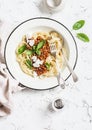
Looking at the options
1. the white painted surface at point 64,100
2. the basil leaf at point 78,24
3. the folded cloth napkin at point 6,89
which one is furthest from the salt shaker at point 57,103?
the basil leaf at point 78,24

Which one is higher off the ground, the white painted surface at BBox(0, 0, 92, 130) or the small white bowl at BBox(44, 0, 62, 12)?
the small white bowl at BBox(44, 0, 62, 12)

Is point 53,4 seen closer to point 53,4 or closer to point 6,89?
point 53,4

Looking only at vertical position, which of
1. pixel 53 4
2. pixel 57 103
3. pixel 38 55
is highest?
pixel 53 4

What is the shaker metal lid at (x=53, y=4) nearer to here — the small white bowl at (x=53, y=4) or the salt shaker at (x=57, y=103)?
the small white bowl at (x=53, y=4)

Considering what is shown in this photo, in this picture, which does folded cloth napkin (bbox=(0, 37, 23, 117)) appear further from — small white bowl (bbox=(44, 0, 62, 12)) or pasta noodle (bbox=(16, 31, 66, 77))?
small white bowl (bbox=(44, 0, 62, 12))

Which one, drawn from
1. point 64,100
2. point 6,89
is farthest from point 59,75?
Result: point 6,89

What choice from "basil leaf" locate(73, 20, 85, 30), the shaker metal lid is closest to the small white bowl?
the shaker metal lid
